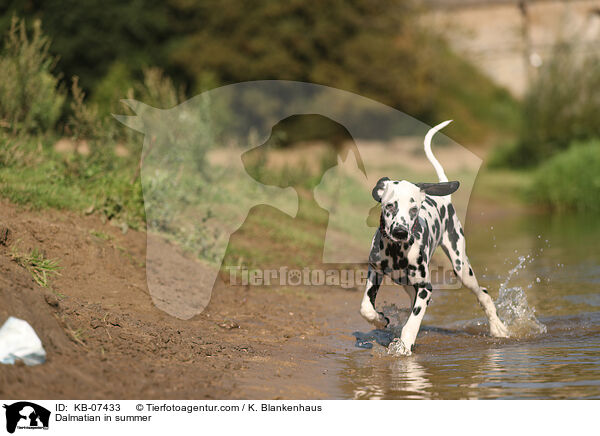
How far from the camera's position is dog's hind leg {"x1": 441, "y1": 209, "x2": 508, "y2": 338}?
882 centimetres

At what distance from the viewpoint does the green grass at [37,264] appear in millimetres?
7852

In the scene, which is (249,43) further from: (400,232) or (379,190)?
(400,232)

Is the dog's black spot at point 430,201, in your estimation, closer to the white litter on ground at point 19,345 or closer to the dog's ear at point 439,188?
the dog's ear at point 439,188

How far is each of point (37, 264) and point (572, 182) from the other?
1884 centimetres

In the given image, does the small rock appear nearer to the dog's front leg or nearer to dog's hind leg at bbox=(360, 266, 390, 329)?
dog's hind leg at bbox=(360, 266, 390, 329)

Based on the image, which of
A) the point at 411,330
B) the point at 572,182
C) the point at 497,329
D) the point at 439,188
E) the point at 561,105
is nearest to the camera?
the point at 411,330

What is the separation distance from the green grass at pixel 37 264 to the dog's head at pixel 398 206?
343cm

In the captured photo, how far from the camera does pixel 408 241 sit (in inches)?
307

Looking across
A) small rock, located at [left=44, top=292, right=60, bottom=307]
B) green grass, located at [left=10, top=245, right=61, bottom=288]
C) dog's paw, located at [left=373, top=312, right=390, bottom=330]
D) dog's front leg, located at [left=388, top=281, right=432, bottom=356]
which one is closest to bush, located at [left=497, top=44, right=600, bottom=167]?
dog's paw, located at [left=373, top=312, right=390, bottom=330]

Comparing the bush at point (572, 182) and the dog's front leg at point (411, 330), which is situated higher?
the bush at point (572, 182)

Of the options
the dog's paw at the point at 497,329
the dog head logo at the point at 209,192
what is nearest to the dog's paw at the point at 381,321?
the dog's paw at the point at 497,329

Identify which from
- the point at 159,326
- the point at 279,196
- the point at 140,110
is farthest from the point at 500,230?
the point at 159,326
